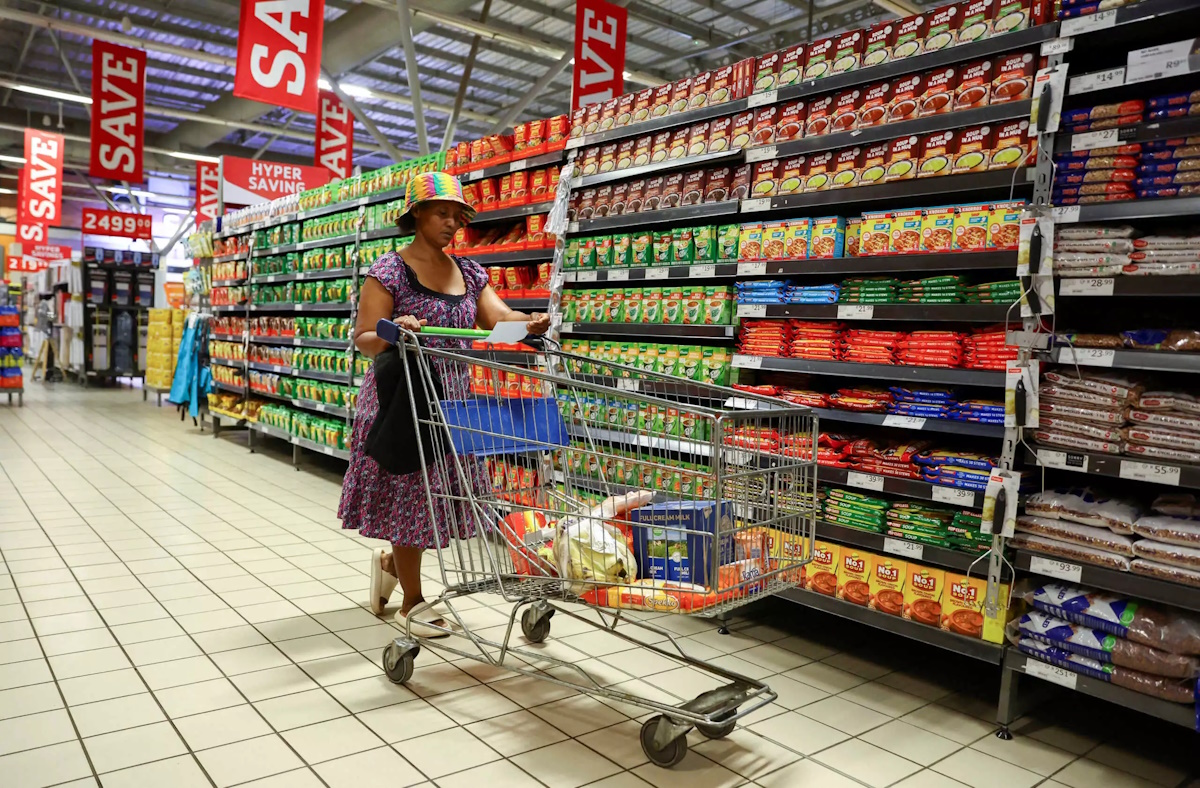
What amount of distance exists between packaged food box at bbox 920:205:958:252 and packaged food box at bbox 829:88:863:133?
538 millimetres

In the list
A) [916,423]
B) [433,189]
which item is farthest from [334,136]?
[916,423]

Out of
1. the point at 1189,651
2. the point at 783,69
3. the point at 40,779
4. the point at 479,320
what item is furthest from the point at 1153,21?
the point at 40,779

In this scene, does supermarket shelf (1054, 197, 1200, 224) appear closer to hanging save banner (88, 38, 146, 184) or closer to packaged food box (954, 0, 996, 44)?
packaged food box (954, 0, 996, 44)

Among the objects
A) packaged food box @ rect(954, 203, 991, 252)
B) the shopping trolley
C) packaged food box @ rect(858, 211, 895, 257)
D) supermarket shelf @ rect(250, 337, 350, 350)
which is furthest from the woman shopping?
supermarket shelf @ rect(250, 337, 350, 350)

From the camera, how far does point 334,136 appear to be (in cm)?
1116

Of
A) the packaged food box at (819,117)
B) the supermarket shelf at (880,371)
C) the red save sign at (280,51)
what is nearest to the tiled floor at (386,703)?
the supermarket shelf at (880,371)

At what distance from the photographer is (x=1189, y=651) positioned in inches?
99.0

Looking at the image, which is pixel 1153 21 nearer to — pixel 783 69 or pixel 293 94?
pixel 783 69

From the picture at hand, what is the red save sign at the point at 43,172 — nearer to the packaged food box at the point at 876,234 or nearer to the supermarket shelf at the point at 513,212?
the supermarket shelf at the point at 513,212

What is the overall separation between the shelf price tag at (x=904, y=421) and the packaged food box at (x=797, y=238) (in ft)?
2.74

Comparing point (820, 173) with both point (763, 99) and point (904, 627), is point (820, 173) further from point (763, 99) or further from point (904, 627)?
point (904, 627)

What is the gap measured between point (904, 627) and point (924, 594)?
16 centimetres

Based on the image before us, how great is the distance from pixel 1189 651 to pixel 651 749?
1719mm

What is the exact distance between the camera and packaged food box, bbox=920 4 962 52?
3131 mm
